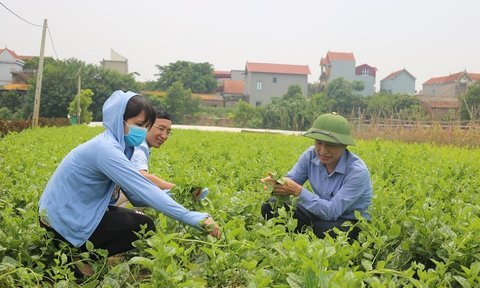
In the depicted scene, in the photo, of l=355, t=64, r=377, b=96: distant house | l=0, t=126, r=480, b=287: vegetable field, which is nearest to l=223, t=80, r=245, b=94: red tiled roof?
l=355, t=64, r=377, b=96: distant house

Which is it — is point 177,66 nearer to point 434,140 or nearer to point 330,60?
point 330,60

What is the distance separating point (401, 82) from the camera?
57500 mm

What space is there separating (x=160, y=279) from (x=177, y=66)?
169ft

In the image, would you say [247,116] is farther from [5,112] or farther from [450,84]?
[450,84]

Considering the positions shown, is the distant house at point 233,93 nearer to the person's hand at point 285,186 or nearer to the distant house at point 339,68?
the distant house at point 339,68

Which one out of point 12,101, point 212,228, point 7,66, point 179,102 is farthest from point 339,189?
point 7,66

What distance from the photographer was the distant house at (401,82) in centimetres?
5681

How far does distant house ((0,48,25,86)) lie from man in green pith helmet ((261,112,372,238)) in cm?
5010

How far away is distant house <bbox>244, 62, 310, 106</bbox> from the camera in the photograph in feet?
174

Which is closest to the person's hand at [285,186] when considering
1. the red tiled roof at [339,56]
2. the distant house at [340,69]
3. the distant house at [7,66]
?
the distant house at [7,66]

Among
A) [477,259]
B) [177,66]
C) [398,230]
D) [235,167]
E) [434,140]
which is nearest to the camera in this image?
[477,259]

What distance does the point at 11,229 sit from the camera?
325 cm

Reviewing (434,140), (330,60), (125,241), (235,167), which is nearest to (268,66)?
(330,60)

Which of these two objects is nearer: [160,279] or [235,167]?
[160,279]
